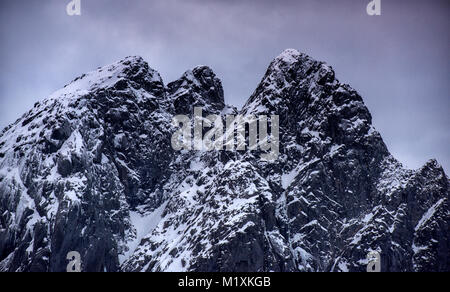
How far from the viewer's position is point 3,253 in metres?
188

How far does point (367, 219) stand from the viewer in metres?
199

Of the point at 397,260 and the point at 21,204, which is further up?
the point at 21,204

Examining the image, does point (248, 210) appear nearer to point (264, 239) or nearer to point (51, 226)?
point (264, 239)
